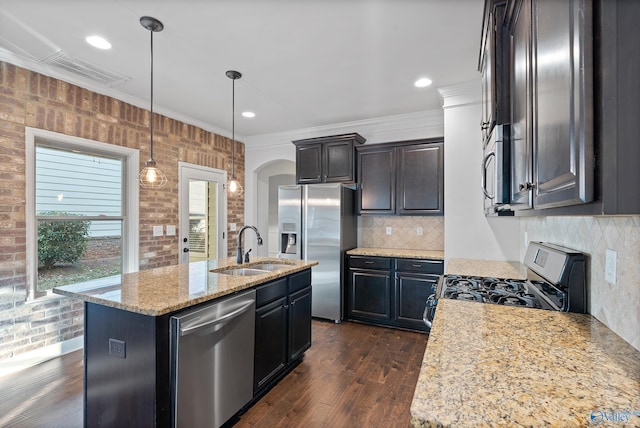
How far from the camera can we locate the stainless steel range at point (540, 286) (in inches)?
52.9

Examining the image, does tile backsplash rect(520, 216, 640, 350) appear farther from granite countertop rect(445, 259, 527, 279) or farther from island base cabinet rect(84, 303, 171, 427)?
island base cabinet rect(84, 303, 171, 427)

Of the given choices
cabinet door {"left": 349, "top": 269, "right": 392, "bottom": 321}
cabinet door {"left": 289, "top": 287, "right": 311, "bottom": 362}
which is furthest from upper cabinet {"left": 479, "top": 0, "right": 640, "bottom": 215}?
cabinet door {"left": 349, "top": 269, "right": 392, "bottom": 321}

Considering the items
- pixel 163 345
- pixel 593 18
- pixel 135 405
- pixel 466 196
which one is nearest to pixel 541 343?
pixel 593 18

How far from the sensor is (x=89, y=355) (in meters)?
1.80

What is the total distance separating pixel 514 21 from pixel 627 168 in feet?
3.46

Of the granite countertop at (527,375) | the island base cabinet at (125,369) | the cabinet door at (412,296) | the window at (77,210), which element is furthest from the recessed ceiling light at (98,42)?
the cabinet door at (412,296)

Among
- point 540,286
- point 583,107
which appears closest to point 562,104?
point 583,107

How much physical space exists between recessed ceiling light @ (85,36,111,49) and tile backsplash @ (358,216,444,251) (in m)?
3.42

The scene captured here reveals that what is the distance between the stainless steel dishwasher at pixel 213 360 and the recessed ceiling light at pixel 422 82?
259cm

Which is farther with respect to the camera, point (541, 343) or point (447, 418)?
point (541, 343)

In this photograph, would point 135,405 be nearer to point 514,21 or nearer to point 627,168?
point 627,168

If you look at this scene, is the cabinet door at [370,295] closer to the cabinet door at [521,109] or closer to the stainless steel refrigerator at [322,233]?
the stainless steel refrigerator at [322,233]

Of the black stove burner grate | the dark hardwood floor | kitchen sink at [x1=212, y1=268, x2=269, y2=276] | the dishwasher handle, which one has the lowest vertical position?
the dark hardwood floor

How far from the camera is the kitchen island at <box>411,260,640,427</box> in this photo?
68 cm
